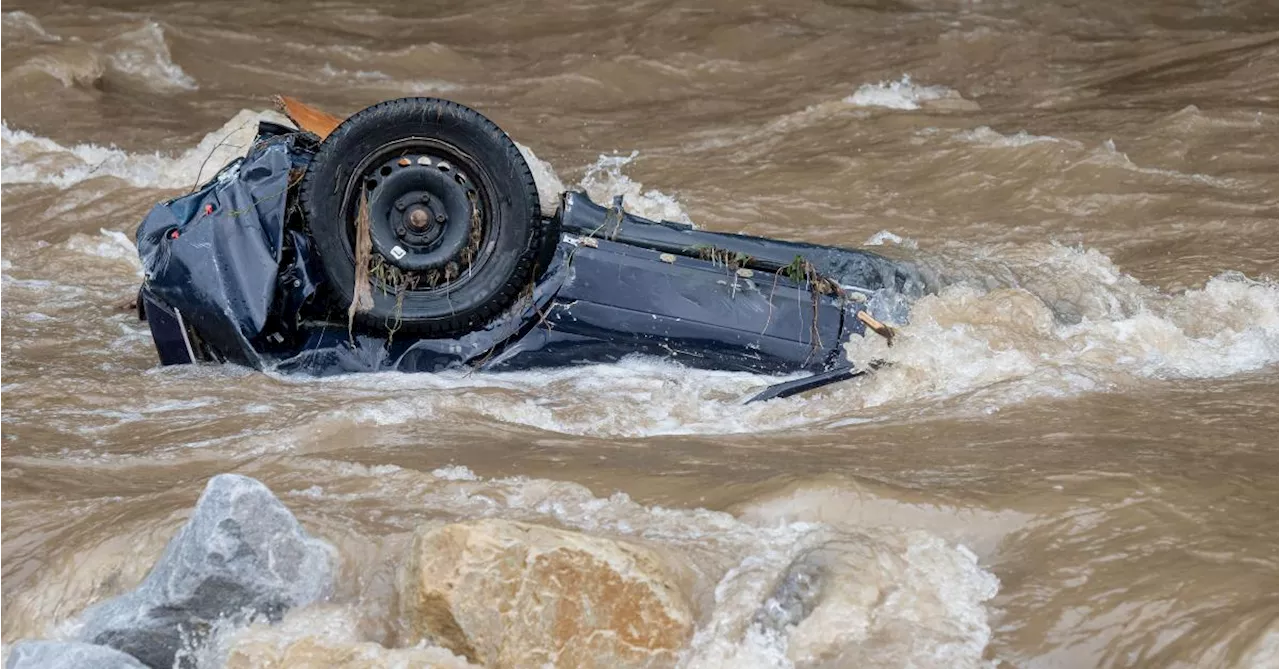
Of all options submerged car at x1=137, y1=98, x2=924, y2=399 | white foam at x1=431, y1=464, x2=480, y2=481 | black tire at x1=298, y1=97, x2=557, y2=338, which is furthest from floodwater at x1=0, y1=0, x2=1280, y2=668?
black tire at x1=298, y1=97, x2=557, y2=338

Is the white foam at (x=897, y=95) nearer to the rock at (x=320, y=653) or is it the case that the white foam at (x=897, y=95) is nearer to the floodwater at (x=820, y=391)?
the floodwater at (x=820, y=391)

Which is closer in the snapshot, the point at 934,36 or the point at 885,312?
the point at 885,312

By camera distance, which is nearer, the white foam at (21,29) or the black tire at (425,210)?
the black tire at (425,210)

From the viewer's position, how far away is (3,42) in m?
11.1

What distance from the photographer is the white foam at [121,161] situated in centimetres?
901

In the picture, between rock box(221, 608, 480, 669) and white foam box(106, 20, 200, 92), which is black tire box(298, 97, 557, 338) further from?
white foam box(106, 20, 200, 92)

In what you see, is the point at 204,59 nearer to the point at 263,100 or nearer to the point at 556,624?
the point at 263,100

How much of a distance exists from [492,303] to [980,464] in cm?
193

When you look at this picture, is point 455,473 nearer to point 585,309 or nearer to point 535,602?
point 535,602

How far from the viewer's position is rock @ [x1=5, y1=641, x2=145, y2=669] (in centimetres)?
339

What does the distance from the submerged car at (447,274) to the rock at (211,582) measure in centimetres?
177

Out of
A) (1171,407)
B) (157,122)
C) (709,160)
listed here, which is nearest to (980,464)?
(1171,407)

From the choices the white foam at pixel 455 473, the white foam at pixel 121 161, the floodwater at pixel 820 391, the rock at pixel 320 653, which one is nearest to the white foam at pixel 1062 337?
the floodwater at pixel 820 391

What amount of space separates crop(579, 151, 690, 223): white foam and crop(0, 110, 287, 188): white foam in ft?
6.60
